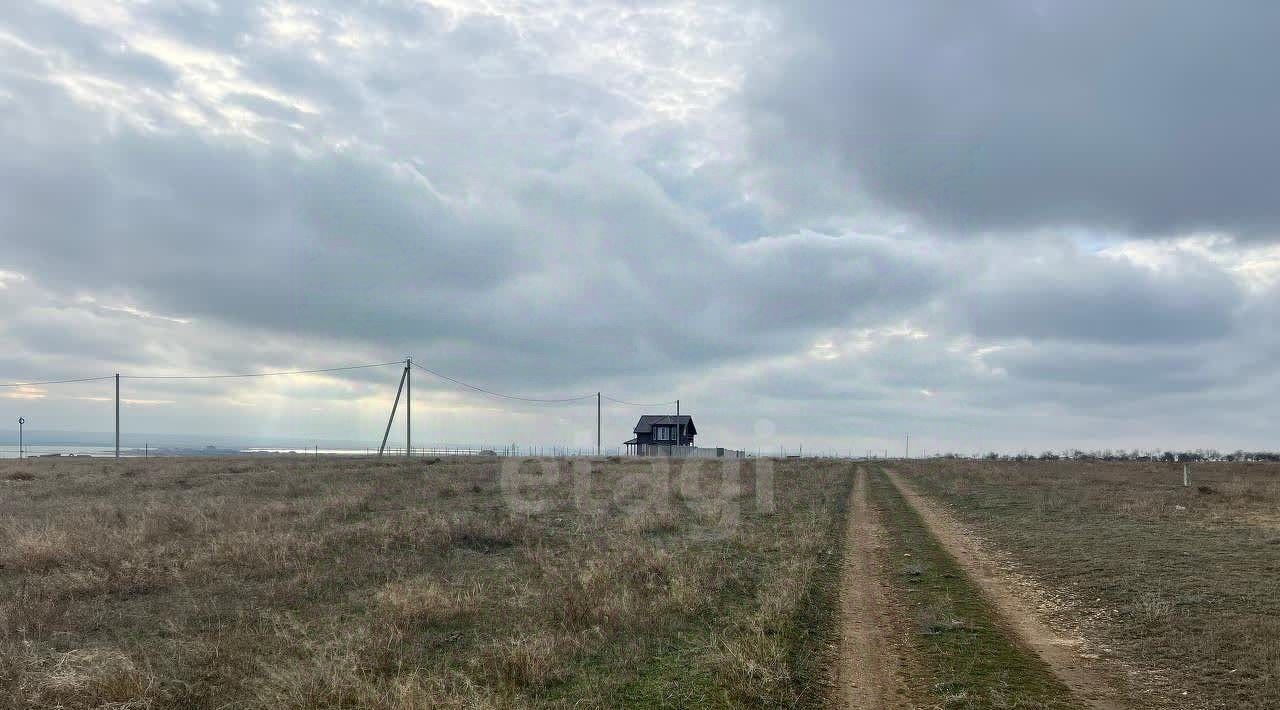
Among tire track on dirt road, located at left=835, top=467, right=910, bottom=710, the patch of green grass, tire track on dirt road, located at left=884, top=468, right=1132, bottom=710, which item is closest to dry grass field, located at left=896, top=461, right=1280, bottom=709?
tire track on dirt road, located at left=884, top=468, right=1132, bottom=710

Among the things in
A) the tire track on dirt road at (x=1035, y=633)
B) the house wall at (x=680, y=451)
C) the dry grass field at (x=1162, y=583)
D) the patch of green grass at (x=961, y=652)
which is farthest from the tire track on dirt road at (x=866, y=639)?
the house wall at (x=680, y=451)

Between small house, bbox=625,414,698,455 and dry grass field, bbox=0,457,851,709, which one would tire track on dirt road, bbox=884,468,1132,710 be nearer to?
dry grass field, bbox=0,457,851,709

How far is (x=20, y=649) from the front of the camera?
8.49 metres

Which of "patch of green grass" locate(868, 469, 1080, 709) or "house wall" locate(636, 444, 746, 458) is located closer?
"patch of green grass" locate(868, 469, 1080, 709)

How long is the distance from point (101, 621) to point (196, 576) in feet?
8.22

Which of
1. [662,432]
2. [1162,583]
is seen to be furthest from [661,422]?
[1162,583]

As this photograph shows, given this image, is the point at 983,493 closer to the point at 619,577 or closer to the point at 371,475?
the point at 619,577

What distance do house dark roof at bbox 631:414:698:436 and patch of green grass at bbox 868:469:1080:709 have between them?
7275 cm

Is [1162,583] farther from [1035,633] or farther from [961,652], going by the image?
[961,652]

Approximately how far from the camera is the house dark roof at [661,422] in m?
86.4

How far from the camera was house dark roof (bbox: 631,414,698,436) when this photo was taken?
86375 millimetres

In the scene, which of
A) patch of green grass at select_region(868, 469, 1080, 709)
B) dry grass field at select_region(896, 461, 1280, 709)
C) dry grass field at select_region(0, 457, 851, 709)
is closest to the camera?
patch of green grass at select_region(868, 469, 1080, 709)

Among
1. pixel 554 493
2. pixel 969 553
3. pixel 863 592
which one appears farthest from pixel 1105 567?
pixel 554 493

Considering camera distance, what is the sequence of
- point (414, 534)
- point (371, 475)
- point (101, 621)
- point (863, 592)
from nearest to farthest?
point (101, 621) < point (863, 592) < point (414, 534) < point (371, 475)
